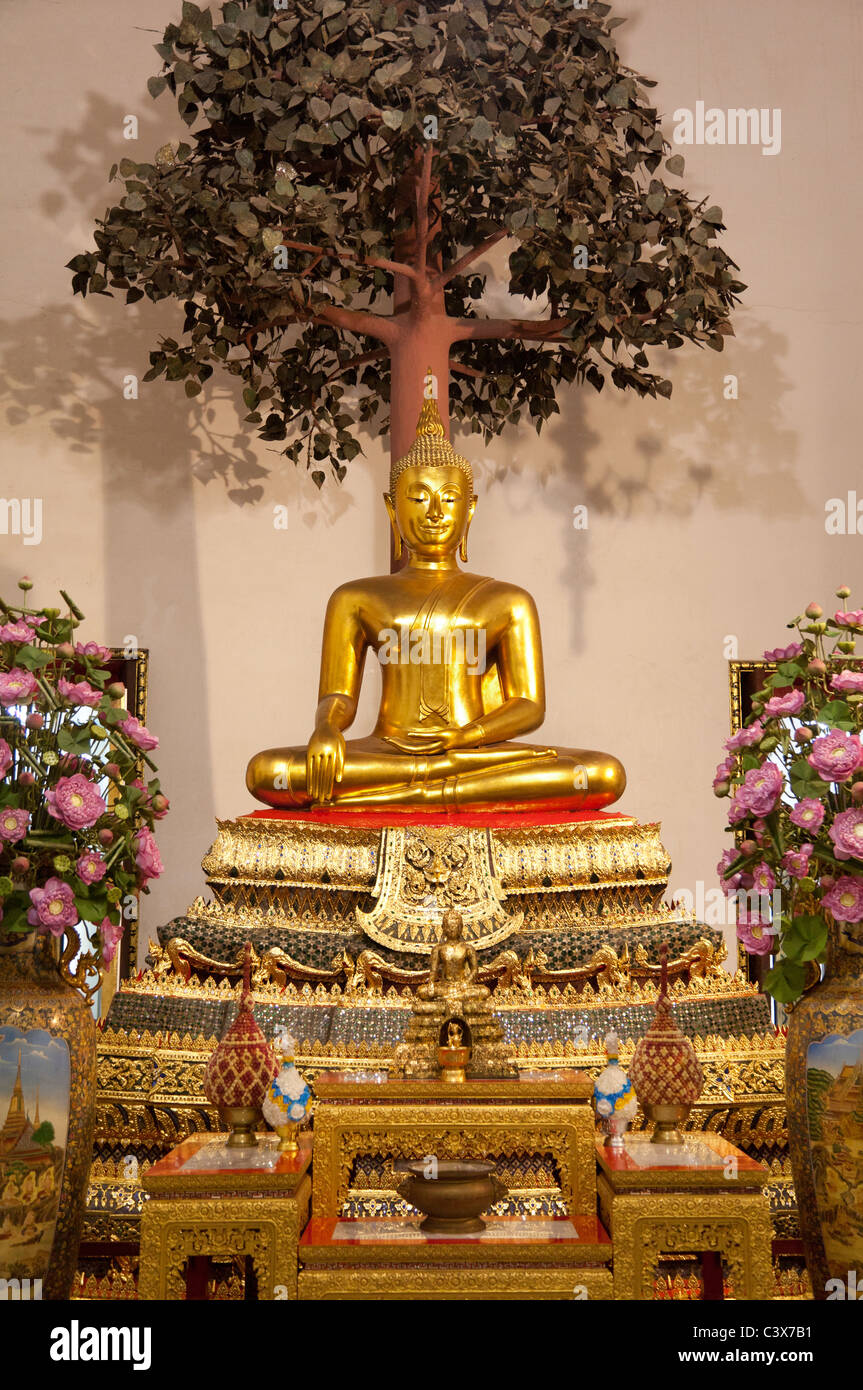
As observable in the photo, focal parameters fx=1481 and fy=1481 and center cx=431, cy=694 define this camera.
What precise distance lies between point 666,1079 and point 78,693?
1286 millimetres

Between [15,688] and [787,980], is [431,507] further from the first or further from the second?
[787,980]

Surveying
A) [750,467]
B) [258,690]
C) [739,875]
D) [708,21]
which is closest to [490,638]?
[258,690]

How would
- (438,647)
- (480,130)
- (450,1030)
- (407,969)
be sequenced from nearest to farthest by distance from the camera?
(450,1030) < (407,969) < (480,130) < (438,647)

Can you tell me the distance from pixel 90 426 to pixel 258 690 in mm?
1242

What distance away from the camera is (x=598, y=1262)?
2.41 metres

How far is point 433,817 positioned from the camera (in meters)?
4.36

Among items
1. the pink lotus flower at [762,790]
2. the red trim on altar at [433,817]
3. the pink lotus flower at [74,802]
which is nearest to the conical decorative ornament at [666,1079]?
the pink lotus flower at [762,790]

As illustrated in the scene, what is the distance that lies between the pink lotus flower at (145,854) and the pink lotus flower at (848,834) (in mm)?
1242

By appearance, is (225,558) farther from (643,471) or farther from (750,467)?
(750,467)

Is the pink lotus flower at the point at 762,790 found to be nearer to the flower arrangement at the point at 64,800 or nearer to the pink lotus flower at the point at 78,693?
the flower arrangement at the point at 64,800

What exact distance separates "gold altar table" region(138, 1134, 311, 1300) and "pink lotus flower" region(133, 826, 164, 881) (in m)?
0.62

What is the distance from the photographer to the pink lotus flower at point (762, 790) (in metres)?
2.67

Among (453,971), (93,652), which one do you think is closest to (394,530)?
(93,652)

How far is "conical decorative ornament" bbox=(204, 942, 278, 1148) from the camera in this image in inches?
103
